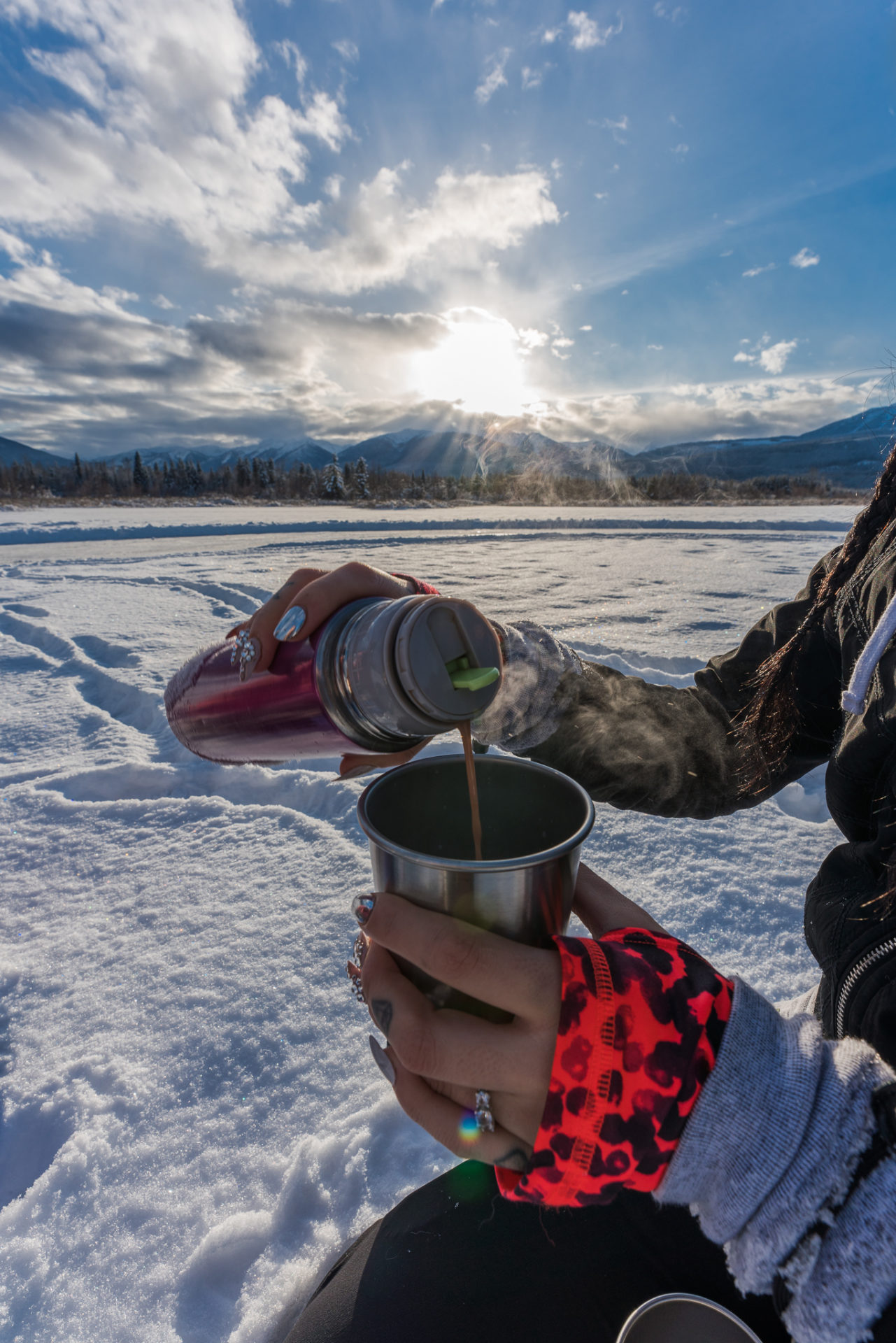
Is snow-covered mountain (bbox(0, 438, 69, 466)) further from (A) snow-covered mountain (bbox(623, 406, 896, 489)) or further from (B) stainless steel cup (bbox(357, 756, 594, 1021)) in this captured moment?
(B) stainless steel cup (bbox(357, 756, 594, 1021))

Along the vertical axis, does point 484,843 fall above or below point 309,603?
below

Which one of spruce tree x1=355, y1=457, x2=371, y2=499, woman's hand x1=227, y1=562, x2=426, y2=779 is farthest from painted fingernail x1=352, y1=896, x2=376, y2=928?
spruce tree x1=355, y1=457, x2=371, y2=499

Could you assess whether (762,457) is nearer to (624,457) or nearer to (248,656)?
(624,457)

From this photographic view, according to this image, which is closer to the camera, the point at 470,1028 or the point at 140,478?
the point at 470,1028

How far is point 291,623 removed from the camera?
92cm

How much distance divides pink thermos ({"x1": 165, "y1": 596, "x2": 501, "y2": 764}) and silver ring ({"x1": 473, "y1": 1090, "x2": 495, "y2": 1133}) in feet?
1.31

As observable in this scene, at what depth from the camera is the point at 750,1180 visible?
59 centimetres

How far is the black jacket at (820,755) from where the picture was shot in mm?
791

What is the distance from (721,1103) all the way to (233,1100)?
35.5 inches

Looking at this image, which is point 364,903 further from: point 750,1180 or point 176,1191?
point 176,1191

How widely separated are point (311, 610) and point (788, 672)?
95 cm

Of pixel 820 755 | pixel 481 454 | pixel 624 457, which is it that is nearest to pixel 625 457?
pixel 624 457

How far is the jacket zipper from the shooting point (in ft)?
2.44

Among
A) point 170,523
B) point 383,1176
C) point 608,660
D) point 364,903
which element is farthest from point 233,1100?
point 170,523
